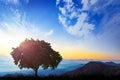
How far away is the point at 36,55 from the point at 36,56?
55cm

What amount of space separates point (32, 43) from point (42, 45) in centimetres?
389

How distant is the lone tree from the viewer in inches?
3592

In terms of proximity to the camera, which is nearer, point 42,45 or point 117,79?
point 117,79

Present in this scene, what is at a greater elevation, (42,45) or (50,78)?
(42,45)

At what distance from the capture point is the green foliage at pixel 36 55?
91.2m

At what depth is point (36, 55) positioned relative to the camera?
92.0m

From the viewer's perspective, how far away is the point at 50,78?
1554 cm

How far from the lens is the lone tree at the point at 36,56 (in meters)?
91.2

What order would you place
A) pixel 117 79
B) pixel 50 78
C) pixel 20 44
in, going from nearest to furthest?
pixel 117 79 < pixel 50 78 < pixel 20 44

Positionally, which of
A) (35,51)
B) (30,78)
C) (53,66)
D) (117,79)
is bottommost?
(117,79)

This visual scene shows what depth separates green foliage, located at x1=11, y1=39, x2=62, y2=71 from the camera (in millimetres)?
91213

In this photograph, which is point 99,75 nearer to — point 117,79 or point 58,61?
point 117,79

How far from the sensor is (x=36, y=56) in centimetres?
9156

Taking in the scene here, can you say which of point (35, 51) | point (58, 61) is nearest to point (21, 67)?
point (35, 51)
